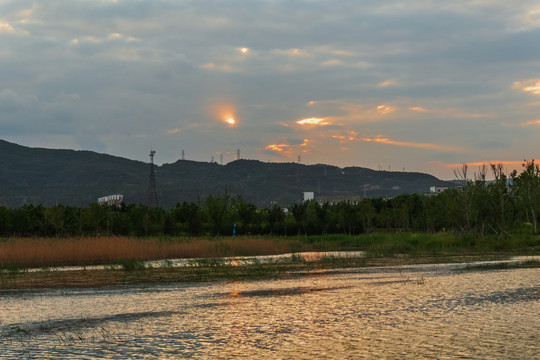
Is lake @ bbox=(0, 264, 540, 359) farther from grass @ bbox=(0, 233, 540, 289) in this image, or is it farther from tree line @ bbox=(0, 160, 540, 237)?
tree line @ bbox=(0, 160, 540, 237)

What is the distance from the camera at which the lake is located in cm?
1612

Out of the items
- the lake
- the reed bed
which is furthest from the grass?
the lake

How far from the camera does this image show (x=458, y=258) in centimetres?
4800

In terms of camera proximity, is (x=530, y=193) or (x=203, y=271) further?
(x=530, y=193)

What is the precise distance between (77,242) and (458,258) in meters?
29.1

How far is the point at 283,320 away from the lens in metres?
20.7

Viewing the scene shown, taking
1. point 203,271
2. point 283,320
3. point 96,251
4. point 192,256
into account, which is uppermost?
point 96,251

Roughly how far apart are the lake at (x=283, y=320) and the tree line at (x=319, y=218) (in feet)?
127

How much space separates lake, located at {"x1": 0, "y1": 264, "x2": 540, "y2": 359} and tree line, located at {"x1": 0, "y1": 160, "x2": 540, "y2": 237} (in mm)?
38580

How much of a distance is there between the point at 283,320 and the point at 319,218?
79490 millimetres

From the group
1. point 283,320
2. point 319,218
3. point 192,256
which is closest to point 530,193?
point 319,218

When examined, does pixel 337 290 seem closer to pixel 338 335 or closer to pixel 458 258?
pixel 338 335

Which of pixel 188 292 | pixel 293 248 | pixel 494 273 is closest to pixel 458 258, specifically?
pixel 494 273

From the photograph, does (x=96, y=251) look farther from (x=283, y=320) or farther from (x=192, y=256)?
(x=283, y=320)
